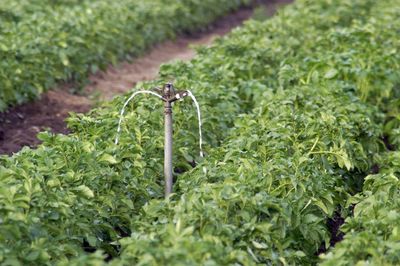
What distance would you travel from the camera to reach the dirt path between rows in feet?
25.7

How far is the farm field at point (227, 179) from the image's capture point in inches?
171

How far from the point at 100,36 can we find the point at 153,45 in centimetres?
264

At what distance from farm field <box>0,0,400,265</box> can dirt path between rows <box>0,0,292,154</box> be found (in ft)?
4.49

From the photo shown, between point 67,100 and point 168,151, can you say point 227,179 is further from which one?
point 67,100

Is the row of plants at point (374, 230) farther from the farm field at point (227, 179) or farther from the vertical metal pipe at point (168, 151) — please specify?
the vertical metal pipe at point (168, 151)

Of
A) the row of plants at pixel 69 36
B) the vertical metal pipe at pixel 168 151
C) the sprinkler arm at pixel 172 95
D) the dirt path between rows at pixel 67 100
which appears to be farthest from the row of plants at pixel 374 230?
the row of plants at pixel 69 36

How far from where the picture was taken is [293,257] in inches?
187

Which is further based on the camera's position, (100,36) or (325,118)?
(100,36)

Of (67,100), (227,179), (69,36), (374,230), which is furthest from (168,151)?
(69,36)

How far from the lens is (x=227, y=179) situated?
16.3ft

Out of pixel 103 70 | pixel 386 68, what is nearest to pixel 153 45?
pixel 103 70

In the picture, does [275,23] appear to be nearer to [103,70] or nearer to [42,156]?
[103,70]

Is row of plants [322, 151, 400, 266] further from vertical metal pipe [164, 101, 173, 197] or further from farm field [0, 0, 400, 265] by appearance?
vertical metal pipe [164, 101, 173, 197]

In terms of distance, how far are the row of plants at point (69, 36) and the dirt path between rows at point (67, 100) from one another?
144mm
